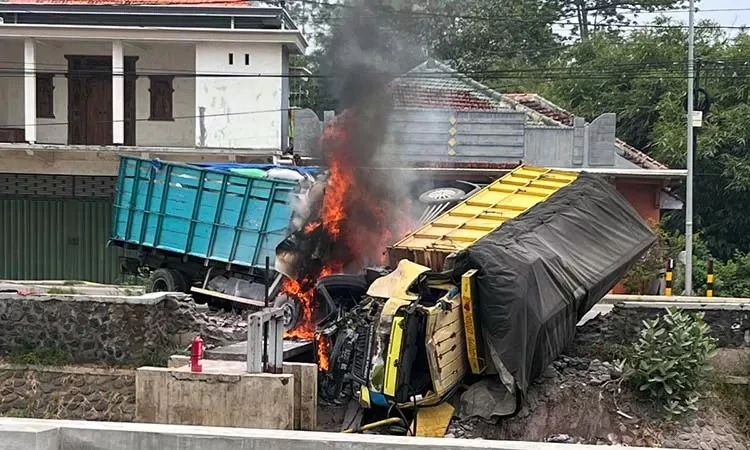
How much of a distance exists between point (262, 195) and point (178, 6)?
28.5 feet

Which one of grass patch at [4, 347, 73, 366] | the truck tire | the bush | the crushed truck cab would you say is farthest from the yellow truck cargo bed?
the truck tire

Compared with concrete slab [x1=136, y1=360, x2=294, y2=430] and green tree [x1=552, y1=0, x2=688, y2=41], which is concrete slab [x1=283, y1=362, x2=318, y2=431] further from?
green tree [x1=552, y1=0, x2=688, y2=41]

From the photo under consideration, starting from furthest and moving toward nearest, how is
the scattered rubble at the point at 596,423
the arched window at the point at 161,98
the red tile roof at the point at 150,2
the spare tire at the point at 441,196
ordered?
the arched window at the point at 161,98
the red tile roof at the point at 150,2
the spare tire at the point at 441,196
the scattered rubble at the point at 596,423

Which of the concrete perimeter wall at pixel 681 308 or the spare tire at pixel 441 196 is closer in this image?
the concrete perimeter wall at pixel 681 308

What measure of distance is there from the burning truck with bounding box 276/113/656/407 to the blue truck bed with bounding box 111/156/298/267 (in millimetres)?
898

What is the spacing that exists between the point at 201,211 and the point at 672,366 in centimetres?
839

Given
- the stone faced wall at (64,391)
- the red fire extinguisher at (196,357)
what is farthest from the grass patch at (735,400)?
the stone faced wall at (64,391)

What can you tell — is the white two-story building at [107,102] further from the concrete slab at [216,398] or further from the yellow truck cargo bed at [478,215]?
the concrete slab at [216,398]

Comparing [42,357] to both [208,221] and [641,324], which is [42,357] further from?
[641,324]

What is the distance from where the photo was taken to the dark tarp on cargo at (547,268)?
33.0 feet

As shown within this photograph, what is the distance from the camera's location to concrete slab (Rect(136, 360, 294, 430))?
9570 mm

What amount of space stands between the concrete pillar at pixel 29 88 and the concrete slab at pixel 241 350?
37.2ft

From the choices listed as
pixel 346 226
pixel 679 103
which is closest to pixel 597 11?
pixel 679 103

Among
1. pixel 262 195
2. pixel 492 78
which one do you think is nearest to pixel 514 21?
pixel 492 78
